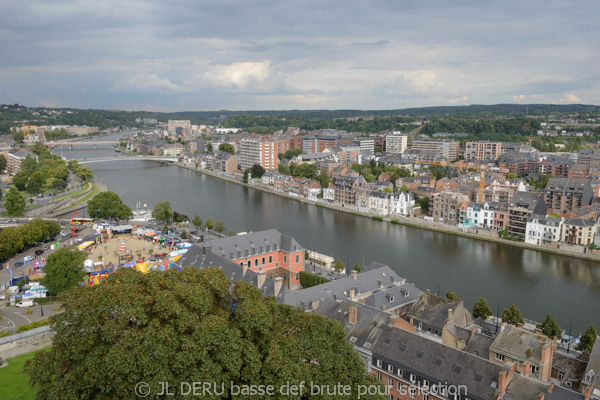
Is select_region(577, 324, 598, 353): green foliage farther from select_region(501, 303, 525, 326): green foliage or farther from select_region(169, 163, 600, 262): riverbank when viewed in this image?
select_region(169, 163, 600, 262): riverbank

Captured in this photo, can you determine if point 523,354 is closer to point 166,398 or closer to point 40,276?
point 166,398

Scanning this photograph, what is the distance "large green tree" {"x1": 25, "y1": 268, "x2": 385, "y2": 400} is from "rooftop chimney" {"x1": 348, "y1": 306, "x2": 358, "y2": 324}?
483cm

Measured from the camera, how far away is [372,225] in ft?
108

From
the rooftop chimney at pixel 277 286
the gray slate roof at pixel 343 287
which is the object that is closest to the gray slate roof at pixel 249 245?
the gray slate roof at pixel 343 287

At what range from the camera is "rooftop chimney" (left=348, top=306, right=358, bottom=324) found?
1279 cm

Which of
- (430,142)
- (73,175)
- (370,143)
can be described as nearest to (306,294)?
(73,175)

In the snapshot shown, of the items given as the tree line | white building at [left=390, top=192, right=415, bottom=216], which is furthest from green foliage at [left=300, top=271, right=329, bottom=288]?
white building at [left=390, top=192, right=415, bottom=216]

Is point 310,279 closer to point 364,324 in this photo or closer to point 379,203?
point 364,324

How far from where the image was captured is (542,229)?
2698 centimetres

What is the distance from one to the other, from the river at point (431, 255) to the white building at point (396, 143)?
3057 centimetres

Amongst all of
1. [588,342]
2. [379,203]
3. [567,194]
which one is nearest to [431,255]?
[379,203]

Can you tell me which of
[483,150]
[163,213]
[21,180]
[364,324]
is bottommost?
[163,213]

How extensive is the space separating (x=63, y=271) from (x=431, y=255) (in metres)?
Result: 17.6

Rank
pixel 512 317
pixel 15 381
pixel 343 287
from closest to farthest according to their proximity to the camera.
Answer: pixel 15 381
pixel 512 317
pixel 343 287
